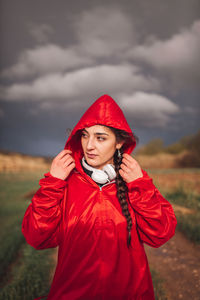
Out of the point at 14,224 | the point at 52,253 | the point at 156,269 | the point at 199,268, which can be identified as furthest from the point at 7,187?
the point at 199,268

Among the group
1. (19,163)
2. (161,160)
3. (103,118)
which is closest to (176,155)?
(161,160)

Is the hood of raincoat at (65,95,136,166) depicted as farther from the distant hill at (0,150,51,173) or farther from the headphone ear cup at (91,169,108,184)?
the distant hill at (0,150,51,173)

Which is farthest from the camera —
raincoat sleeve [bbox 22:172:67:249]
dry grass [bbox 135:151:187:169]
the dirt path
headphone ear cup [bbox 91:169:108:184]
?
dry grass [bbox 135:151:187:169]

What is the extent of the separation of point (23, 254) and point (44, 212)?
3980mm

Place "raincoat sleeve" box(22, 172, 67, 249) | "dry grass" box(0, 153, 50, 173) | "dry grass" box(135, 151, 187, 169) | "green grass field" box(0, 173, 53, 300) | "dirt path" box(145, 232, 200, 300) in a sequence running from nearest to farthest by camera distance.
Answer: "raincoat sleeve" box(22, 172, 67, 249), "green grass field" box(0, 173, 53, 300), "dirt path" box(145, 232, 200, 300), "dry grass" box(0, 153, 50, 173), "dry grass" box(135, 151, 187, 169)

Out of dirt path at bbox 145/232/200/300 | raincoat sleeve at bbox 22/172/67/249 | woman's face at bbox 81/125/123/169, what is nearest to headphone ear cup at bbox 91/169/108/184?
woman's face at bbox 81/125/123/169

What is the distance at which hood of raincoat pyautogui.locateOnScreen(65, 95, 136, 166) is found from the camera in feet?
7.33

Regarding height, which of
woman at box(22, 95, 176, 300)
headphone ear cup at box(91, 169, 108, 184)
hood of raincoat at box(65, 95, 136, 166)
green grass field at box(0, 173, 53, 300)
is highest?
hood of raincoat at box(65, 95, 136, 166)

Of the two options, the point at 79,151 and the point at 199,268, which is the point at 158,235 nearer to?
the point at 79,151

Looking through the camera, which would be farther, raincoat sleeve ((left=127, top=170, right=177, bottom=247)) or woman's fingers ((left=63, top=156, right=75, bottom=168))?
woman's fingers ((left=63, top=156, right=75, bottom=168))

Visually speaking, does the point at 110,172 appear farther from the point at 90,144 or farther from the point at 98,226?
the point at 98,226

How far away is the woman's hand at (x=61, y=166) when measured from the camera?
1.93 metres

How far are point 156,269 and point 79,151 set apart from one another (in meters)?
3.31

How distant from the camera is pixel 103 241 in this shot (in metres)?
1.92
